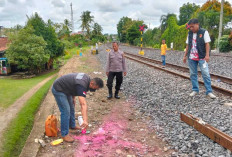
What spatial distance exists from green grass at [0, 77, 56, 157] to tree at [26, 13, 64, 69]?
49.8 feet

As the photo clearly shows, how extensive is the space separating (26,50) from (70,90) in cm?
1788

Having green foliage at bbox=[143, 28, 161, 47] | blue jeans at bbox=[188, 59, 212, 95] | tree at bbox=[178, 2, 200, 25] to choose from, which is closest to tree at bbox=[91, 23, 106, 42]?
green foliage at bbox=[143, 28, 161, 47]

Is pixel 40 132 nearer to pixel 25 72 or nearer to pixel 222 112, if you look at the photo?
pixel 222 112

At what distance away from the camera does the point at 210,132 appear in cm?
390

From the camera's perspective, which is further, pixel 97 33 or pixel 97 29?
pixel 97 29

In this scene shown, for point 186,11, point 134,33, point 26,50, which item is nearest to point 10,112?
point 26,50

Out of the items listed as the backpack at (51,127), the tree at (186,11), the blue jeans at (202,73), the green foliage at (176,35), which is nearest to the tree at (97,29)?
the tree at (186,11)

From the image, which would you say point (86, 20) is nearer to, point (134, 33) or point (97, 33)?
point (97, 33)

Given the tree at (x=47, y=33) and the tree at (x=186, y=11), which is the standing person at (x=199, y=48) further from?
the tree at (x=186, y=11)

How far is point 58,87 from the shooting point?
4102 millimetres

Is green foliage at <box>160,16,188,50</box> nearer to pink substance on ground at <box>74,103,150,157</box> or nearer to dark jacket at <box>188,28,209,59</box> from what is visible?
dark jacket at <box>188,28,209,59</box>

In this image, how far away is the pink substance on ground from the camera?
4.08 meters

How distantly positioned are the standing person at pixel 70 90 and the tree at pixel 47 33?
19.1 m

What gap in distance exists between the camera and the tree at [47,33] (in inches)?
893
